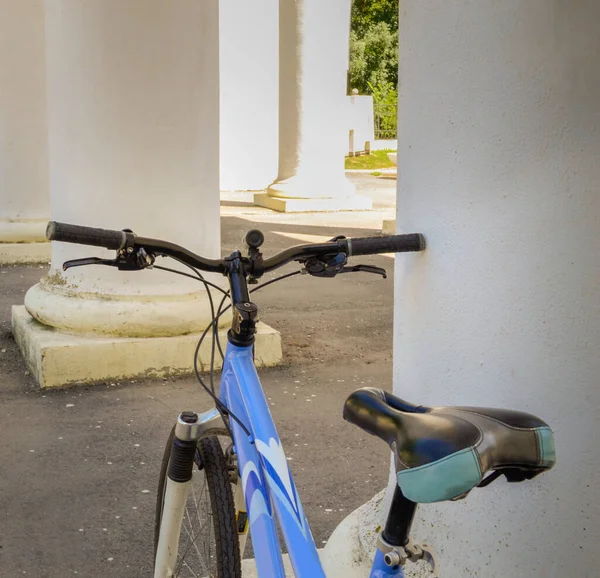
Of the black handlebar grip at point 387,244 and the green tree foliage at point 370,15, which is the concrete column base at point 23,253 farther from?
the green tree foliage at point 370,15

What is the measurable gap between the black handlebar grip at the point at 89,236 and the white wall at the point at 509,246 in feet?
2.61

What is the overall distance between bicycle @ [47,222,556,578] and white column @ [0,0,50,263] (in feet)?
22.9

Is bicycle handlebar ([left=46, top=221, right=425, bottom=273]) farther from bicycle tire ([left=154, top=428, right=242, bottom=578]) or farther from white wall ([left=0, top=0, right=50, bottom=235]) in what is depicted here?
white wall ([left=0, top=0, right=50, bottom=235])

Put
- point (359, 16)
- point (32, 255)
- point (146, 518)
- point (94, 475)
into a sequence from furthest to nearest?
point (359, 16)
point (32, 255)
point (94, 475)
point (146, 518)

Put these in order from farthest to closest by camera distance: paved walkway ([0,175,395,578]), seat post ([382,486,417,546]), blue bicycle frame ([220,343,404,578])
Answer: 1. paved walkway ([0,175,395,578])
2. blue bicycle frame ([220,343,404,578])
3. seat post ([382,486,417,546])

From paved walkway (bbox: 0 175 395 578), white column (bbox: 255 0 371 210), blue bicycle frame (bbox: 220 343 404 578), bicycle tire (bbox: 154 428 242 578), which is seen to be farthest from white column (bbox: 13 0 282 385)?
white column (bbox: 255 0 371 210)

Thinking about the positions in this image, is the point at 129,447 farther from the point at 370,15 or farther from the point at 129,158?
the point at 370,15

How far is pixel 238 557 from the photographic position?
6.44 ft

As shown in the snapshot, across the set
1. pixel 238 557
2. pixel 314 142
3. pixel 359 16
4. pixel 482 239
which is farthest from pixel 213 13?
pixel 359 16

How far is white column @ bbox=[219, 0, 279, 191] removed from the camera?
18.4m

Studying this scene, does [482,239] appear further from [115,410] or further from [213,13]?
[213,13]

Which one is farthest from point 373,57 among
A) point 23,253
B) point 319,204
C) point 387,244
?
point 387,244

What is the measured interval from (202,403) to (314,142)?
10.1m

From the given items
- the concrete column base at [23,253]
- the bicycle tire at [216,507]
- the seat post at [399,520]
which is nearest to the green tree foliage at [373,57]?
the concrete column base at [23,253]
